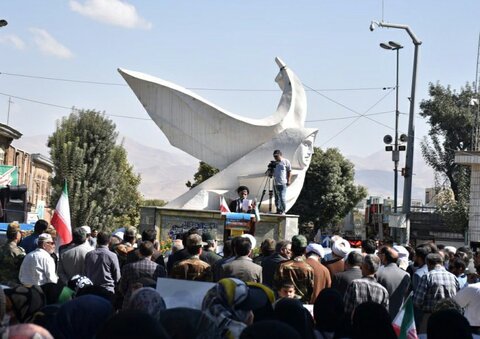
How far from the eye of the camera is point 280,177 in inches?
848

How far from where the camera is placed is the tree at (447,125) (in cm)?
5981

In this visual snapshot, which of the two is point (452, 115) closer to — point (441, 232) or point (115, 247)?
point (441, 232)

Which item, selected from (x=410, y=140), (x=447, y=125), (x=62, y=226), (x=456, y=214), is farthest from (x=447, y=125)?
(x=62, y=226)

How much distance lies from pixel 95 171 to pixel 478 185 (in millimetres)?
16623

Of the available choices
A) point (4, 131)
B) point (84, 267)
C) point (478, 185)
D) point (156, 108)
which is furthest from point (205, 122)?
point (4, 131)

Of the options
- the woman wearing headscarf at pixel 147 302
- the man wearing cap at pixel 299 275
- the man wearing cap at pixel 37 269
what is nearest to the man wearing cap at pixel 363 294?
the man wearing cap at pixel 299 275

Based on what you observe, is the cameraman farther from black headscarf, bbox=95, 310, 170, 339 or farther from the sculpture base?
black headscarf, bbox=95, 310, 170, 339

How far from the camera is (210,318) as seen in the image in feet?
20.2

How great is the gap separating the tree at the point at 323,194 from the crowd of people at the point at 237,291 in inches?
1650

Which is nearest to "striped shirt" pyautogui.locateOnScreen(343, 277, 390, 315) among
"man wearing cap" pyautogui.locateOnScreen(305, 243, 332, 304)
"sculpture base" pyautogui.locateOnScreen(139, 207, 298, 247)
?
"man wearing cap" pyautogui.locateOnScreen(305, 243, 332, 304)

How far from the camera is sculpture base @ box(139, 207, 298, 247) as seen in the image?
71.5ft

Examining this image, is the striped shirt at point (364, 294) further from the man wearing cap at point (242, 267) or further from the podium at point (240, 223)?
the podium at point (240, 223)

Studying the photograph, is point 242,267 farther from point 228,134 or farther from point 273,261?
point 228,134

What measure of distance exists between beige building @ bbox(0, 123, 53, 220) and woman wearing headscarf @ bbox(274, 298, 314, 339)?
142 ft
